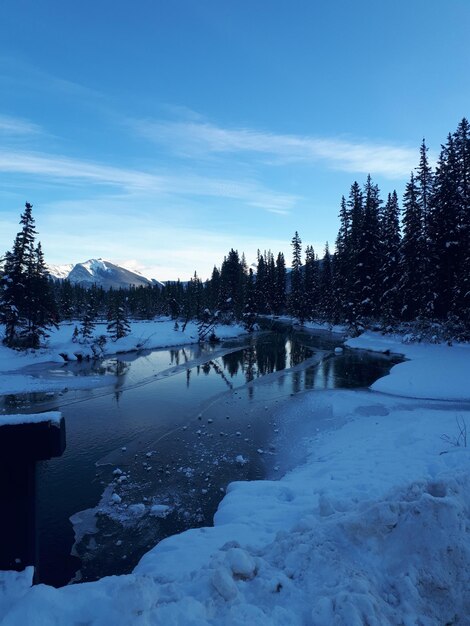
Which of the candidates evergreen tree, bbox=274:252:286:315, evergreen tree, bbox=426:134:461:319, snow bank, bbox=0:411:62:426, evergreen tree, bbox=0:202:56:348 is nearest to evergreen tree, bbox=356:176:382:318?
evergreen tree, bbox=426:134:461:319

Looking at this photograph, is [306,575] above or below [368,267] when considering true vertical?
below

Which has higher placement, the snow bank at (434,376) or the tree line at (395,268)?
→ the tree line at (395,268)

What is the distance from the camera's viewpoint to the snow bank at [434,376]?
17.9 meters

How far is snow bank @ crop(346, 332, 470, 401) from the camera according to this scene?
17906mm

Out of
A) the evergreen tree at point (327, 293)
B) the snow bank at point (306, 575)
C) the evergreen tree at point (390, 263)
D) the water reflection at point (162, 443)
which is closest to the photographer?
the snow bank at point (306, 575)

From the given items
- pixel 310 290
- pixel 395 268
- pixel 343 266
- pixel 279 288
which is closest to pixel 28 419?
pixel 395 268

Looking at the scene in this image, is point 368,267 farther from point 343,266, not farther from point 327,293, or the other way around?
point 327,293

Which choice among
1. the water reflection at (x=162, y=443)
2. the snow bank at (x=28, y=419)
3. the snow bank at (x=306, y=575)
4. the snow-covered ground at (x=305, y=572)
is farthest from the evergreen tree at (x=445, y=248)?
the snow bank at (x=28, y=419)

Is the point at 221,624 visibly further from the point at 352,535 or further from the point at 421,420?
the point at 421,420

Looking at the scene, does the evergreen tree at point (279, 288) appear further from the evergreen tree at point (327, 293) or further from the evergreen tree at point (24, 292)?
the evergreen tree at point (24, 292)

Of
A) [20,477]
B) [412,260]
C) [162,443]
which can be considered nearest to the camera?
[20,477]

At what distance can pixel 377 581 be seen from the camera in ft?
12.5

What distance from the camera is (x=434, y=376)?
2000 centimetres

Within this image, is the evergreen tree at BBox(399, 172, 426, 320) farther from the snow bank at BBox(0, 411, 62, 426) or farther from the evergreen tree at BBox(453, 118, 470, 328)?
the snow bank at BBox(0, 411, 62, 426)
